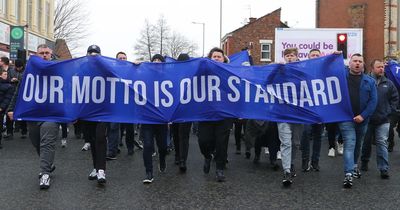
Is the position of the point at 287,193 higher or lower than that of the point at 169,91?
lower

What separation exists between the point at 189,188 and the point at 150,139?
93 cm

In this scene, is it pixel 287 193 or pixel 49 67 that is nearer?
pixel 287 193

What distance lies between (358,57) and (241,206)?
2.93 metres

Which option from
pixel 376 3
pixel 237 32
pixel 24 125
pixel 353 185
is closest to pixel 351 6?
pixel 376 3

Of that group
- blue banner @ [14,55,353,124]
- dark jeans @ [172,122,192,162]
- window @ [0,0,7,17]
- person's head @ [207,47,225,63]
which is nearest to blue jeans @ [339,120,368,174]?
blue banner @ [14,55,353,124]

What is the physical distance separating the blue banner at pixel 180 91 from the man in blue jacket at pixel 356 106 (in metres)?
0.14

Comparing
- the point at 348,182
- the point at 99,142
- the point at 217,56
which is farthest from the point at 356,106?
the point at 99,142

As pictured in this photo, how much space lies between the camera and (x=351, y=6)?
42688 millimetres

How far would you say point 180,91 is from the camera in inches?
310

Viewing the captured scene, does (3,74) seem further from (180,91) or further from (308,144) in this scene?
(308,144)

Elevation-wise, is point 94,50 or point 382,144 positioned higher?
point 94,50

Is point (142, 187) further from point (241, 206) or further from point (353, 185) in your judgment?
point (353, 185)

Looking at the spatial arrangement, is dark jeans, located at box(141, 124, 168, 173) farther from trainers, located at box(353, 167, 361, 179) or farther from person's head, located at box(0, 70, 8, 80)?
person's head, located at box(0, 70, 8, 80)

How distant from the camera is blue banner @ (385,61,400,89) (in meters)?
10.5
